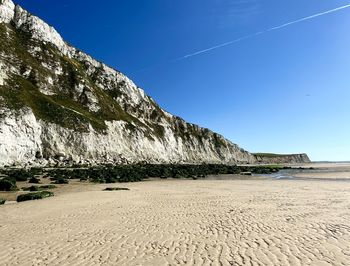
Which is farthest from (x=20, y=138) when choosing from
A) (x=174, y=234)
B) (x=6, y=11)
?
A: (x=6, y=11)

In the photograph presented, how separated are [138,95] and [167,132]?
20.8m

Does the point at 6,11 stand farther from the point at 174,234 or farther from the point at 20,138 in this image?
the point at 174,234

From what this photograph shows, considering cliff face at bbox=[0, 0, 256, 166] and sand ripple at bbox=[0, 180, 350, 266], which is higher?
cliff face at bbox=[0, 0, 256, 166]

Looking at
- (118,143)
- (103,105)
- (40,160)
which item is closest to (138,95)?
(103,105)

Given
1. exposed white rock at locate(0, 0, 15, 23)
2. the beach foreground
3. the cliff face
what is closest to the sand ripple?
the beach foreground

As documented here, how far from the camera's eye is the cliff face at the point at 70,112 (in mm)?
66312

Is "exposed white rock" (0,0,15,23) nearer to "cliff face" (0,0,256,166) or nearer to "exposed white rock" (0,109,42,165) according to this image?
"cliff face" (0,0,256,166)

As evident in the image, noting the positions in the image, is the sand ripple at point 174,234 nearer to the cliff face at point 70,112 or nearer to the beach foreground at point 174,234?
the beach foreground at point 174,234

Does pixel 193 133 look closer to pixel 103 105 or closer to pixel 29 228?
pixel 103 105

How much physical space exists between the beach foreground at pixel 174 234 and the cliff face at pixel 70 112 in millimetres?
46285

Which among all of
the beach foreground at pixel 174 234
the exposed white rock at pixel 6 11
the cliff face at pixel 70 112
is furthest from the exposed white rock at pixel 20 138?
the exposed white rock at pixel 6 11

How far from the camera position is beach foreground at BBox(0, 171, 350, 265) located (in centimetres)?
1016

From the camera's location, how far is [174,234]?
43.6 feet

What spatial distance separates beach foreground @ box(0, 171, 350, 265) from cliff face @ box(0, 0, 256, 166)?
152 feet
